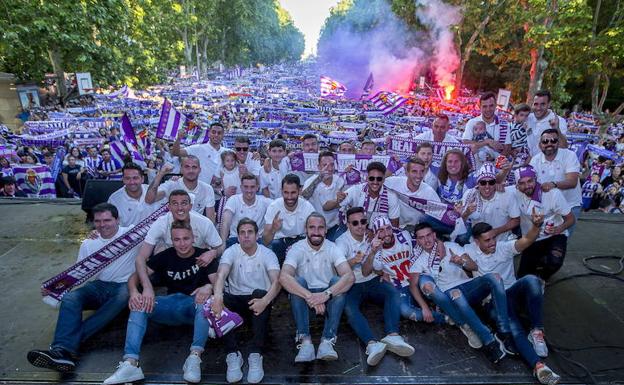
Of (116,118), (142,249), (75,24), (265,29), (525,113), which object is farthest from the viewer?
(265,29)

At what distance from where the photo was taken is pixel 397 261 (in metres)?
4.73

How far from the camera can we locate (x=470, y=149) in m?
6.00

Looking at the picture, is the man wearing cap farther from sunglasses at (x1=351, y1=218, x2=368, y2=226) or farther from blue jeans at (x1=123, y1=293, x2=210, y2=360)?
blue jeans at (x1=123, y1=293, x2=210, y2=360)

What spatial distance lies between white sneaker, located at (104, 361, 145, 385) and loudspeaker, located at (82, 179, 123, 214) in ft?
13.6

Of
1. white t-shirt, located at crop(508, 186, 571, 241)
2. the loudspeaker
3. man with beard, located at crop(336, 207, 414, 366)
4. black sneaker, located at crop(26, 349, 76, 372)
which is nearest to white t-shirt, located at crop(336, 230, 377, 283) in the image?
man with beard, located at crop(336, 207, 414, 366)

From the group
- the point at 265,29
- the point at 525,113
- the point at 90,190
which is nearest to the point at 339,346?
the point at 525,113

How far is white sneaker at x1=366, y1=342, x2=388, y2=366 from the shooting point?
3975 millimetres

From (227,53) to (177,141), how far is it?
6360cm

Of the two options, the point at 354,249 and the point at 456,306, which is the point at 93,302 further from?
the point at 456,306

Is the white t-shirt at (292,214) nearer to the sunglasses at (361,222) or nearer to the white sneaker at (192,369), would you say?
the sunglasses at (361,222)

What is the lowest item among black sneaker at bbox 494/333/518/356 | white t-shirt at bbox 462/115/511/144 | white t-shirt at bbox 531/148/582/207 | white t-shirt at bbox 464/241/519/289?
black sneaker at bbox 494/333/518/356

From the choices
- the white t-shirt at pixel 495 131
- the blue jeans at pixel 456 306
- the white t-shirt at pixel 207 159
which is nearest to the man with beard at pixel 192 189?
the white t-shirt at pixel 207 159

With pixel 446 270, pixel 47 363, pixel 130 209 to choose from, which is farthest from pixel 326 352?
pixel 130 209

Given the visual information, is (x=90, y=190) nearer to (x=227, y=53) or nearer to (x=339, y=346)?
(x=339, y=346)
